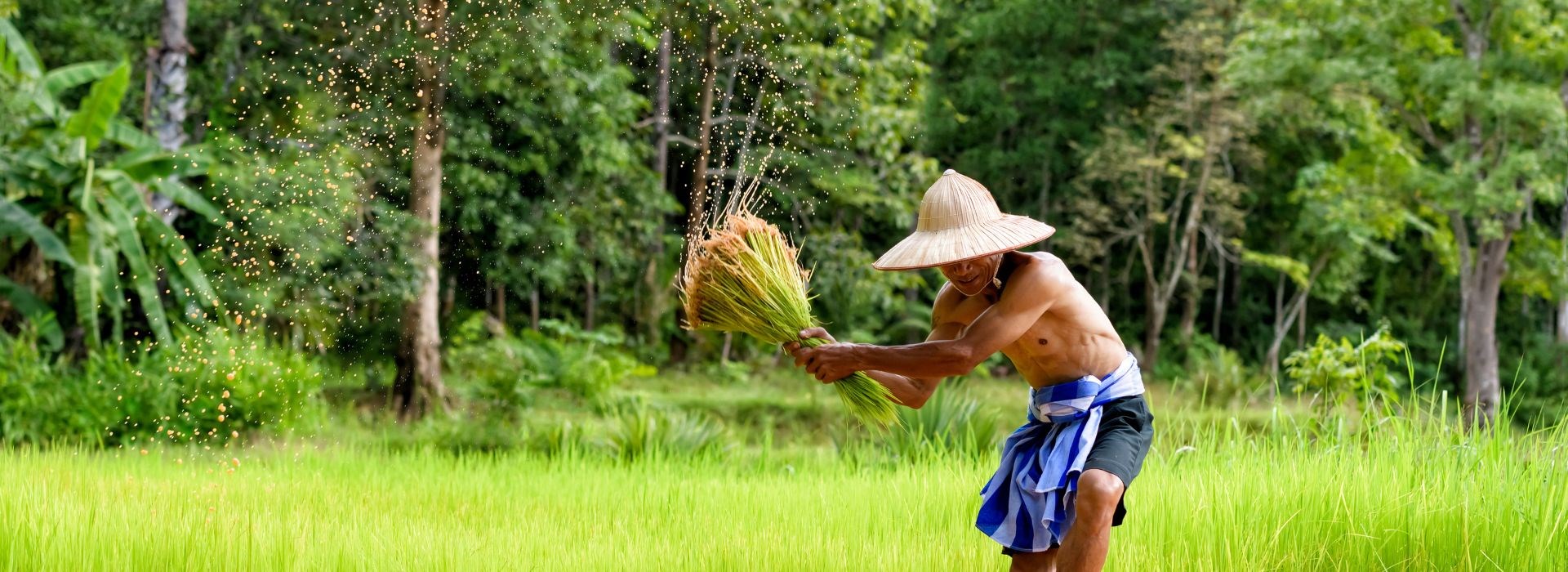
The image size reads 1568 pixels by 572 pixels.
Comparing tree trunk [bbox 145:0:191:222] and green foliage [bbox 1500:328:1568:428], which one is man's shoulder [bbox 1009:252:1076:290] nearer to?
tree trunk [bbox 145:0:191:222]

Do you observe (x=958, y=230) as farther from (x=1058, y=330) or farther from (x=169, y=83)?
(x=169, y=83)

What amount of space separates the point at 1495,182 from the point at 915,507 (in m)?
12.6

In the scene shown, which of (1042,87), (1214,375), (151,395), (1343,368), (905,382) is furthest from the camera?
(1042,87)

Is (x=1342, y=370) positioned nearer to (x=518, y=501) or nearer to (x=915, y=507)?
(x=915, y=507)

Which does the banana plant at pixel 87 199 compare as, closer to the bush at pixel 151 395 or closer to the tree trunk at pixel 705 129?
the bush at pixel 151 395

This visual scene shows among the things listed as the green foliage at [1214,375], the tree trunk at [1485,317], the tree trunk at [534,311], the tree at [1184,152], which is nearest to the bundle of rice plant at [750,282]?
the green foliage at [1214,375]

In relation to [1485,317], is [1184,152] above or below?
above

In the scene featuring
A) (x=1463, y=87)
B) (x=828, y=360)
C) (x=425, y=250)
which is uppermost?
(x=1463, y=87)

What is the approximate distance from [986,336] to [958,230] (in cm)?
29

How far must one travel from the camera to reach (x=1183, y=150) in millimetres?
19109

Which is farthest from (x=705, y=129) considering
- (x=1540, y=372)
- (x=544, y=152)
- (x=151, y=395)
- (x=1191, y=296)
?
(x=1540, y=372)

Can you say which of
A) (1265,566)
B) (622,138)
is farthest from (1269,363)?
(1265,566)

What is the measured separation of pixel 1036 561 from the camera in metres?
3.64

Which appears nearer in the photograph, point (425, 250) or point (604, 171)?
point (425, 250)
